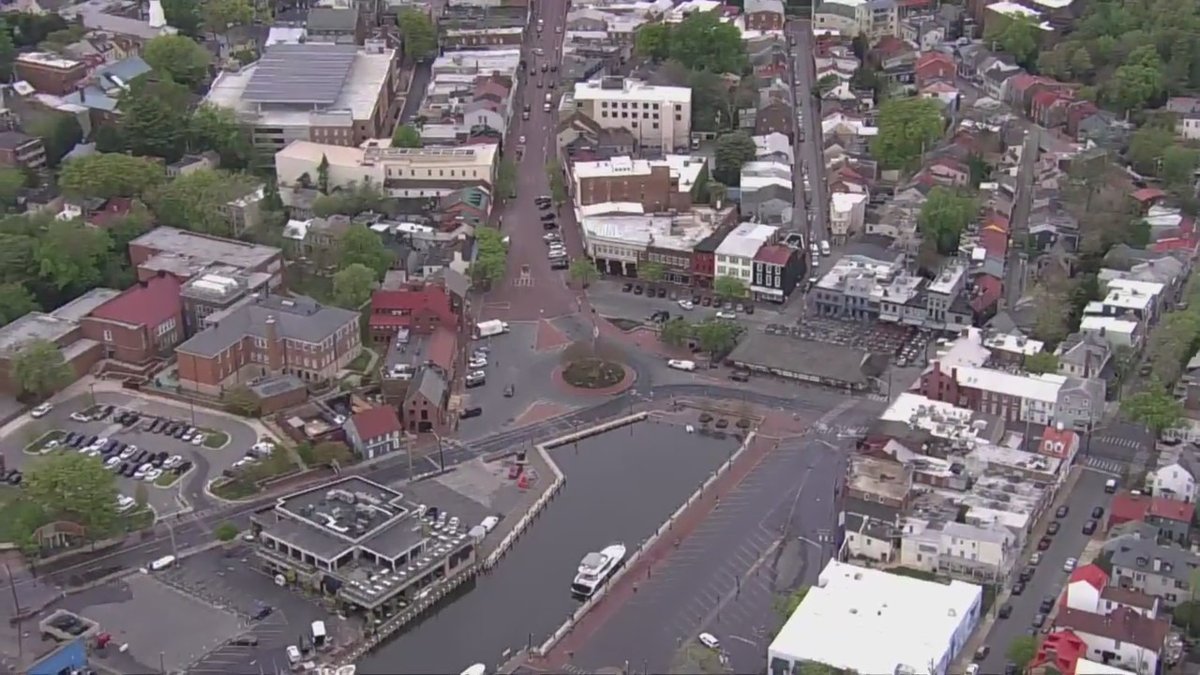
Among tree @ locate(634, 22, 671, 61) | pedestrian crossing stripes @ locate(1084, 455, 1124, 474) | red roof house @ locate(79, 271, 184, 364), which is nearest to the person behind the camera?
pedestrian crossing stripes @ locate(1084, 455, 1124, 474)

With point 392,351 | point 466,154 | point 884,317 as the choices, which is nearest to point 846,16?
point 466,154

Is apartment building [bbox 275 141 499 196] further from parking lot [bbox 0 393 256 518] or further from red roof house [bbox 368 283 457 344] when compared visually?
parking lot [bbox 0 393 256 518]

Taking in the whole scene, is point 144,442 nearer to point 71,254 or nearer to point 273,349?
point 273,349

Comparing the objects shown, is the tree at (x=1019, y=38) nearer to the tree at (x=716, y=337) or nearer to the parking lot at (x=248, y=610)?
the tree at (x=716, y=337)

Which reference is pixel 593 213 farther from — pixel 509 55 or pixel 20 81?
pixel 20 81

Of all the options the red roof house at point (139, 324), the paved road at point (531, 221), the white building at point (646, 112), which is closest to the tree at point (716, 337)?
the paved road at point (531, 221)

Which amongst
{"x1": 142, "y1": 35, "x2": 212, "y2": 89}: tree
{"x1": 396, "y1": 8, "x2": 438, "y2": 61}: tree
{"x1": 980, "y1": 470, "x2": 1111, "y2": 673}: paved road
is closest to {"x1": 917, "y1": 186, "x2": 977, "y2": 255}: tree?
{"x1": 980, "y1": 470, "x2": 1111, "y2": 673}: paved road
